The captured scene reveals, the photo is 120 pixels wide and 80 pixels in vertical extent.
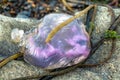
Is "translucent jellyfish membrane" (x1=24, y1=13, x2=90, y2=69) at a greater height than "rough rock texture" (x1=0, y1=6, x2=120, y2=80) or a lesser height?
greater

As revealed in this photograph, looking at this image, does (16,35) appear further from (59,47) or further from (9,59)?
(59,47)

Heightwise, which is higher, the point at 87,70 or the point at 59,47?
the point at 59,47

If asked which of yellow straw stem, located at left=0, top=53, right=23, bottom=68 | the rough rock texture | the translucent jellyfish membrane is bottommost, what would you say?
the rough rock texture

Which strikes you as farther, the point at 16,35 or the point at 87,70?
the point at 16,35

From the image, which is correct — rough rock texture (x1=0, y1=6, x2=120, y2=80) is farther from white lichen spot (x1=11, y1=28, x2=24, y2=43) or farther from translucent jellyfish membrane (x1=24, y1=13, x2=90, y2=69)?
white lichen spot (x1=11, y1=28, x2=24, y2=43)

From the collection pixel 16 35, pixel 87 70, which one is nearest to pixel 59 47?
pixel 87 70

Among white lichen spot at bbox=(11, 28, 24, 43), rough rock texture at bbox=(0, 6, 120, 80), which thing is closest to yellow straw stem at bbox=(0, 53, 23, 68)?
rough rock texture at bbox=(0, 6, 120, 80)

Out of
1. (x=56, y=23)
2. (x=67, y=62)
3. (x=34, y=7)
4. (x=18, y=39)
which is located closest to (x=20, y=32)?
(x=18, y=39)

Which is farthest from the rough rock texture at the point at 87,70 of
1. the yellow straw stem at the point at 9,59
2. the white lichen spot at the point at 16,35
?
the white lichen spot at the point at 16,35
